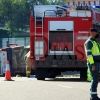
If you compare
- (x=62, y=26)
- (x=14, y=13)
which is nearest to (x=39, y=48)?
(x=62, y=26)

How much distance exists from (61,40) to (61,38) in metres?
0.09

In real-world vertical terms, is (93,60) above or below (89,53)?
below

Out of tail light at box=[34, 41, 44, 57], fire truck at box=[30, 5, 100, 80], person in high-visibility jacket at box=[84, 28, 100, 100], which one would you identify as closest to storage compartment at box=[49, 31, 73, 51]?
fire truck at box=[30, 5, 100, 80]

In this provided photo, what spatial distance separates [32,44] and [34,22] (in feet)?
3.08

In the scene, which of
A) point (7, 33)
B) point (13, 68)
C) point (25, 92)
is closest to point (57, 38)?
point (25, 92)

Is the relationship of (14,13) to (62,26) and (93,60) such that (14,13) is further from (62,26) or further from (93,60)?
(93,60)

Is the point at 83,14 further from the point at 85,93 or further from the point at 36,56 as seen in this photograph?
the point at 85,93

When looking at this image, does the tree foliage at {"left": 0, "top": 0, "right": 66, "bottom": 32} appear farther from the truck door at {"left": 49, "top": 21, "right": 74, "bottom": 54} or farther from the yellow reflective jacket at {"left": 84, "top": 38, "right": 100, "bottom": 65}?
the yellow reflective jacket at {"left": 84, "top": 38, "right": 100, "bottom": 65}

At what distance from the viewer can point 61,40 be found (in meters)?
22.2

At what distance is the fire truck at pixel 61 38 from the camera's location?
21891 millimetres

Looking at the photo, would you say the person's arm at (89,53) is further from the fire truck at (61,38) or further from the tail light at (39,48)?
the tail light at (39,48)

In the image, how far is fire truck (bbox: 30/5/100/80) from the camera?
71.8 ft

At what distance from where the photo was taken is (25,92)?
51.4 ft

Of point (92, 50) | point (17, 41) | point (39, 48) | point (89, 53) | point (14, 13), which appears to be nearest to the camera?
point (89, 53)
